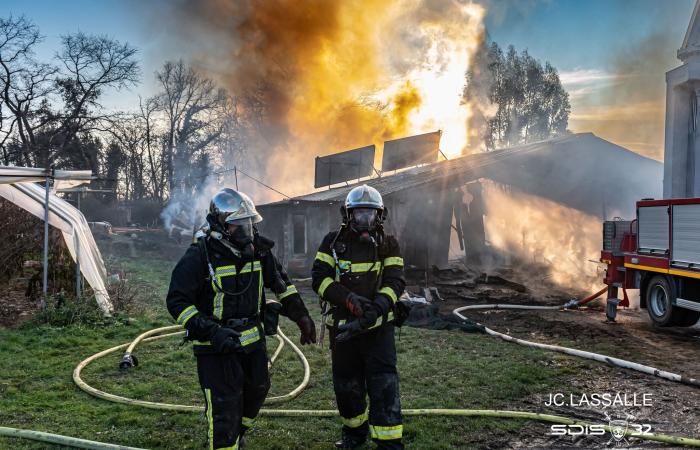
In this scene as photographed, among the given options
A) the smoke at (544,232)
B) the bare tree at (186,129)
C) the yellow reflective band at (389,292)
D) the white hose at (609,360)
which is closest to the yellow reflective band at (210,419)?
the yellow reflective band at (389,292)

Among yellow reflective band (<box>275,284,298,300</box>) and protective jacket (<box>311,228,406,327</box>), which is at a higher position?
protective jacket (<box>311,228,406,327</box>)

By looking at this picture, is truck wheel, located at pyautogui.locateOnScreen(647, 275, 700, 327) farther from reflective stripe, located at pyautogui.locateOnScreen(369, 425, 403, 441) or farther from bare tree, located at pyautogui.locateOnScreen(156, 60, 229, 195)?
bare tree, located at pyautogui.locateOnScreen(156, 60, 229, 195)

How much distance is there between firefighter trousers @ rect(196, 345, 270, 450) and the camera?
11.8 ft

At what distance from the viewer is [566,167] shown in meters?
20.9

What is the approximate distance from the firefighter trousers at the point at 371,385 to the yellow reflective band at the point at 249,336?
0.84 metres

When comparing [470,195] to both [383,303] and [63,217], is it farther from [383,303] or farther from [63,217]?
[383,303]

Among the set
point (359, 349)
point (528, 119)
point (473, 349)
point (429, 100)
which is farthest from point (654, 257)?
point (528, 119)

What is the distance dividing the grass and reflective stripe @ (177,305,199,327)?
4.83 ft

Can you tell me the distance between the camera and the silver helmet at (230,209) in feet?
12.8

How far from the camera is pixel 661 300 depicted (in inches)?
387

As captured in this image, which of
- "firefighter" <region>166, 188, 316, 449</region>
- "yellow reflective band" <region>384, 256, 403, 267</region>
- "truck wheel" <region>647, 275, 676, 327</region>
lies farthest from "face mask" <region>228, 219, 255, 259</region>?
"truck wheel" <region>647, 275, 676, 327</region>

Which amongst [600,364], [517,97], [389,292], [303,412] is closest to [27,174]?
[303,412]

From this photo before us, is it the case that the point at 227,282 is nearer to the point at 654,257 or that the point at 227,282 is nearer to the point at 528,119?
the point at 654,257

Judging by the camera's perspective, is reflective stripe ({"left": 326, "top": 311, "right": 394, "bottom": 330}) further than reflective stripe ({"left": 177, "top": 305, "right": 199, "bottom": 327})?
Yes
